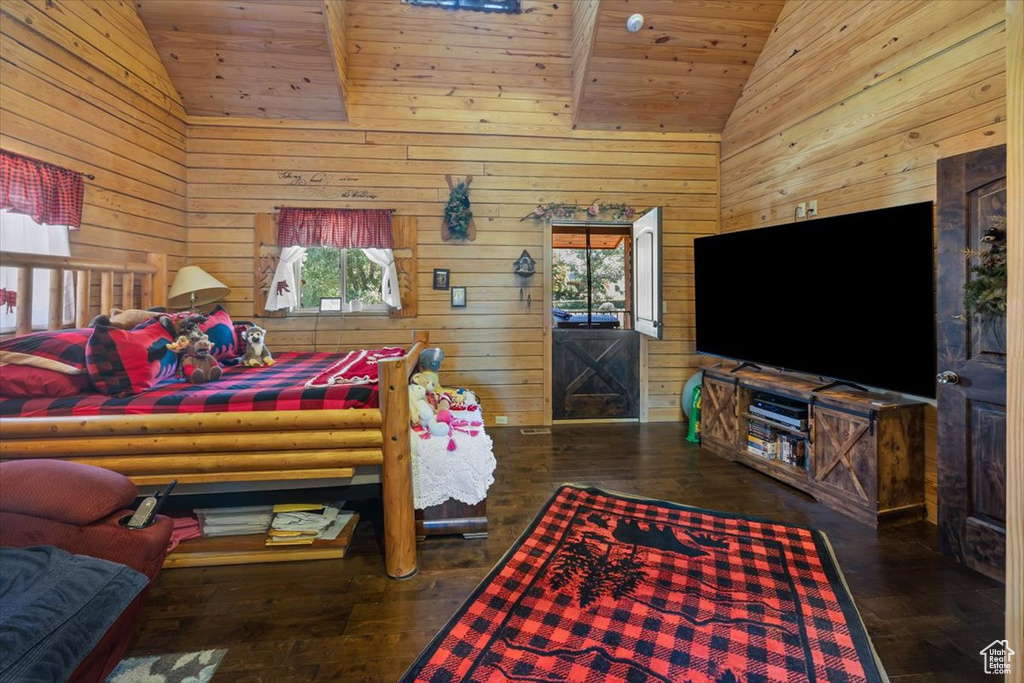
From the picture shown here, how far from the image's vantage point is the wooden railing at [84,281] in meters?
2.21

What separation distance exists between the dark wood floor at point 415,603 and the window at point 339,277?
8.10ft

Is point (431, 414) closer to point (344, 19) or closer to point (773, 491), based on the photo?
point (773, 491)

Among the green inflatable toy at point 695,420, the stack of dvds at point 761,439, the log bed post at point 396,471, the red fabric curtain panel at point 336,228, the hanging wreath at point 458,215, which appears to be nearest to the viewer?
the log bed post at point 396,471

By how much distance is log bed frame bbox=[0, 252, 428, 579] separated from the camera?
1896 millimetres

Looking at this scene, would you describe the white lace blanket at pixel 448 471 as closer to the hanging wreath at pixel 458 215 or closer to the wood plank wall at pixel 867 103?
the hanging wreath at pixel 458 215

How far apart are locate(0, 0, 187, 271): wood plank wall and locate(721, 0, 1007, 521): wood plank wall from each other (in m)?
5.18

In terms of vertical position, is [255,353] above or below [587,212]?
below

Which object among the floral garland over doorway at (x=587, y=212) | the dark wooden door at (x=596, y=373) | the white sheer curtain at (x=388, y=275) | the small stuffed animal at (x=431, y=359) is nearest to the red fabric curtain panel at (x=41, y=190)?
the white sheer curtain at (x=388, y=275)

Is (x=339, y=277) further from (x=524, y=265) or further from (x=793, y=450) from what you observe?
(x=793, y=450)

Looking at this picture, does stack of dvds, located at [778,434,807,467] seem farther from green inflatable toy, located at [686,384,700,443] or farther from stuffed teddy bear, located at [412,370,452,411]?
stuffed teddy bear, located at [412,370,452,411]

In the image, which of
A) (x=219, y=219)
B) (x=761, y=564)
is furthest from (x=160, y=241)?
(x=761, y=564)

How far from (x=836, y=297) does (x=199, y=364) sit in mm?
3959

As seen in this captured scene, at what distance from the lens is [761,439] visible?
3277mm

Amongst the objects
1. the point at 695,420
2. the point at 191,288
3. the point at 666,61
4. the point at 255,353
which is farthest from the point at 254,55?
the point at 695,420
